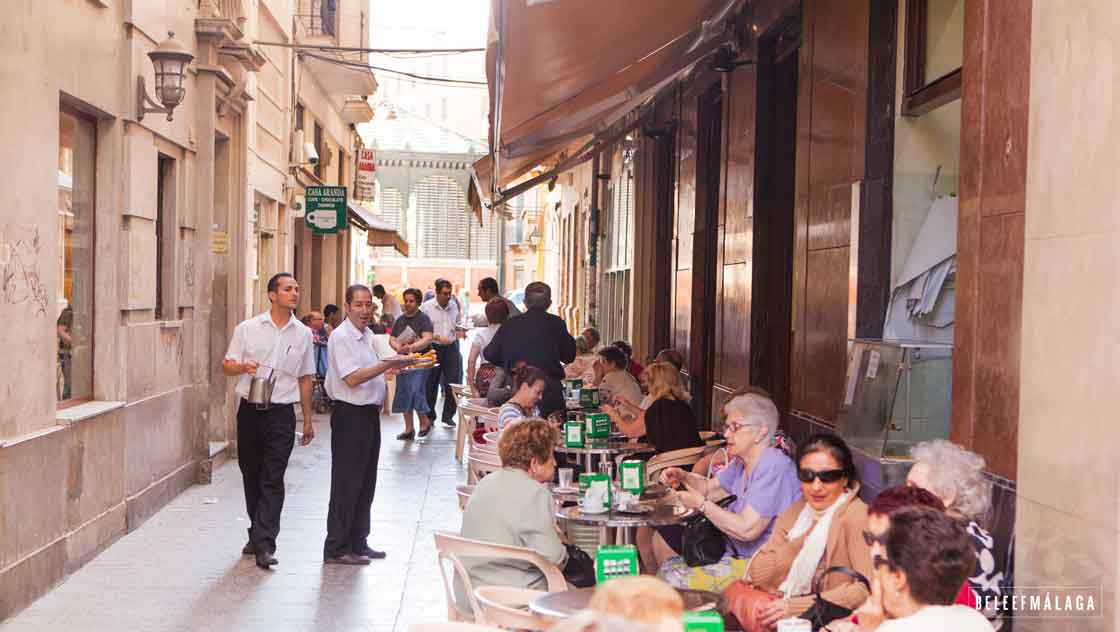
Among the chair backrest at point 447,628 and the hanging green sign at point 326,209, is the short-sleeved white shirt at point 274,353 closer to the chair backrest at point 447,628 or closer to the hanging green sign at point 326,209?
the chair backrest at point 447,628

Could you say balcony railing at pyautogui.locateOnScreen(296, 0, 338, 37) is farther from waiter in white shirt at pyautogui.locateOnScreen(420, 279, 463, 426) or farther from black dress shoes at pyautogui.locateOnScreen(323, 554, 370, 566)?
black dress shoes at pyautogui.locateOnScreen(323, 554, 370, 566)

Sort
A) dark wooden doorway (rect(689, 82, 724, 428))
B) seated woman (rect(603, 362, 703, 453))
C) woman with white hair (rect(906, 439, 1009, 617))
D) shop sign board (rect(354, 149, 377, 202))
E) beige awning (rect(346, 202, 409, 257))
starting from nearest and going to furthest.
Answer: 1. woman with white hair (rect(906, 439, 1009, 617))
2. seated woman (rect(603, 362, 703, 453))
3. dark wooden doorway (rect(689, 82, 724, 428))
4. beige awning (rect(346, 202, 409, 257))
5. shop sign board (rect(354, 149, 377, 202))

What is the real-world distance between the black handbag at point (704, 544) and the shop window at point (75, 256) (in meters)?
4.22

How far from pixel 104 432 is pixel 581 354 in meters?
7.23

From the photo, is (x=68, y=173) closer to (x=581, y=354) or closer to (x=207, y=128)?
(x=207, y=128)

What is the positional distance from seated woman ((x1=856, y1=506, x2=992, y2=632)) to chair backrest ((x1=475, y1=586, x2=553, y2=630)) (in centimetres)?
129

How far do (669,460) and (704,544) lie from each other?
6.18 ft

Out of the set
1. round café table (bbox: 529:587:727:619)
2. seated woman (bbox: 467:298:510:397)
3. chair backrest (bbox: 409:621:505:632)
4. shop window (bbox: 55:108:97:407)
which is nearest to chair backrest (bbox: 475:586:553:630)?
round café table (bbox: 529:587:727:619)

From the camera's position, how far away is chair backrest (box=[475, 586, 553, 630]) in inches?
175

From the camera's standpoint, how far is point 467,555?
5309 mm

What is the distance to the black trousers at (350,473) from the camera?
8.62 metres

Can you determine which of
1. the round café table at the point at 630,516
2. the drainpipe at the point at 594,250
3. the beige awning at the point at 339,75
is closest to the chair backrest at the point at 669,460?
the round café table at the point at 630,516

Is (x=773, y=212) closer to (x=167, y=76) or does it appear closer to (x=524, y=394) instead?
(x=524, y=394)

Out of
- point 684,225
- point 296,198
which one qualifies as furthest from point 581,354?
point 296,198
